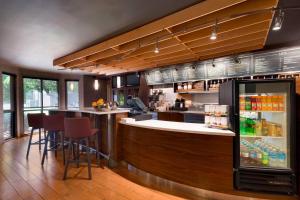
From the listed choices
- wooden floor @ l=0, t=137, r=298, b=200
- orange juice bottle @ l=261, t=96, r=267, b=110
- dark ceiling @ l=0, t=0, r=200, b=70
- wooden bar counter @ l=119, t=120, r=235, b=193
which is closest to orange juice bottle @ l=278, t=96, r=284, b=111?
orange juice bottle @ l=261, t=96, r=267, b=110

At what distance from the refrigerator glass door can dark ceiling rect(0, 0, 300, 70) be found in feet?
3.84

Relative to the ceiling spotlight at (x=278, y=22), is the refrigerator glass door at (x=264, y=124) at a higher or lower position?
lower

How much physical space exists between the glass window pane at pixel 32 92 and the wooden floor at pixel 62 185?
396 centimetres

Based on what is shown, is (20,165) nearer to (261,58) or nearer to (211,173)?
(211,173)

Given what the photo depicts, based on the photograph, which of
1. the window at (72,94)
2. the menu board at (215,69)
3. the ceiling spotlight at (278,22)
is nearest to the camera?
the ceiling spotlight at (278,22)

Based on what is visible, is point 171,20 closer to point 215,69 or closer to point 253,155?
point 253,155

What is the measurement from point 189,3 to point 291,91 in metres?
1.71

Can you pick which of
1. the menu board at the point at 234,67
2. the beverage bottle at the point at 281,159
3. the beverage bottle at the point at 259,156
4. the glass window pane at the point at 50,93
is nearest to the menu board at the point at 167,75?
the menu board at the point at 234,67

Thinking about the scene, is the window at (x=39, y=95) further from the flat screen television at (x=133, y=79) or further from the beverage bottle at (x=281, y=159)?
the beverage bottle at (x=281, y=159)

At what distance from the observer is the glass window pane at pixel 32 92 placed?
719 cm

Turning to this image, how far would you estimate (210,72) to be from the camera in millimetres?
5133

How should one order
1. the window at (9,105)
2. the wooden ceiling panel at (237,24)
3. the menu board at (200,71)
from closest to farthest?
the wooden ceiling panel at (237,24) < the menu board at (200,71) < the window at (9,105)

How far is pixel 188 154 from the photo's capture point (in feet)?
8.52

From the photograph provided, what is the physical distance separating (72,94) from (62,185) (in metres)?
6.41
